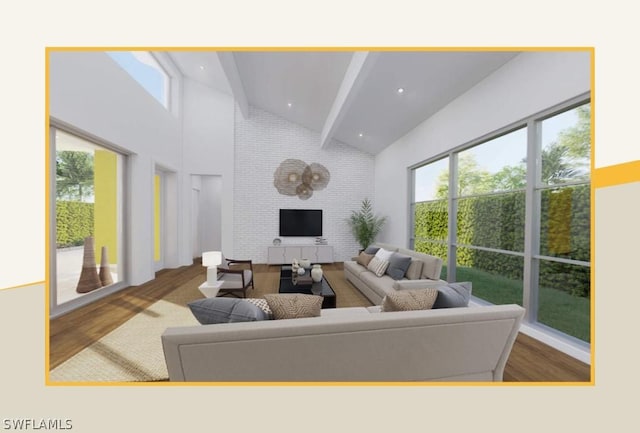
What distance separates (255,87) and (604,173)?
5.32m

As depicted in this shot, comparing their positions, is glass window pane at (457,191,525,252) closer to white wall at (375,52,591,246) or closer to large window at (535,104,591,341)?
large window at (535,104,591,341)

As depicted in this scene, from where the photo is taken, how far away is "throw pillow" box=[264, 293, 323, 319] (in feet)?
4.66

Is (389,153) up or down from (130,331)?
up

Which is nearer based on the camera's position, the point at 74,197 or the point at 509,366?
the point at 509,366

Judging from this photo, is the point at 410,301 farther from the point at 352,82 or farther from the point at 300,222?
the point at 300,222

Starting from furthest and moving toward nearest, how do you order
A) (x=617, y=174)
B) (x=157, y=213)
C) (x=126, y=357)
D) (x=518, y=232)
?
(x=157, y=213) < (x=518, y=232) < (x=126, y=357) < (x=617, y=174)

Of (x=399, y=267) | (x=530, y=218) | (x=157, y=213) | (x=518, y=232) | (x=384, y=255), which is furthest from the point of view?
(x=157, y=213)

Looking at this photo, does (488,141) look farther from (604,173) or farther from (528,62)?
(604,173)

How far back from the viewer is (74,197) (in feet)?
9.93

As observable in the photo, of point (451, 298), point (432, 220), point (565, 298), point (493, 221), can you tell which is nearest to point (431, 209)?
point (432, 220)

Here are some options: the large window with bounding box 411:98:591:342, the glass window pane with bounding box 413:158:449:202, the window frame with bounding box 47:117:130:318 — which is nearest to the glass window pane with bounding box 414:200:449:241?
the glass window pane with bounding box 413:158:449:202

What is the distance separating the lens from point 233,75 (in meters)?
4.10

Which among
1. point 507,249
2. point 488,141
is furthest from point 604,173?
point 488,141

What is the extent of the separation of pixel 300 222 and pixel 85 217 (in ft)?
13.3
